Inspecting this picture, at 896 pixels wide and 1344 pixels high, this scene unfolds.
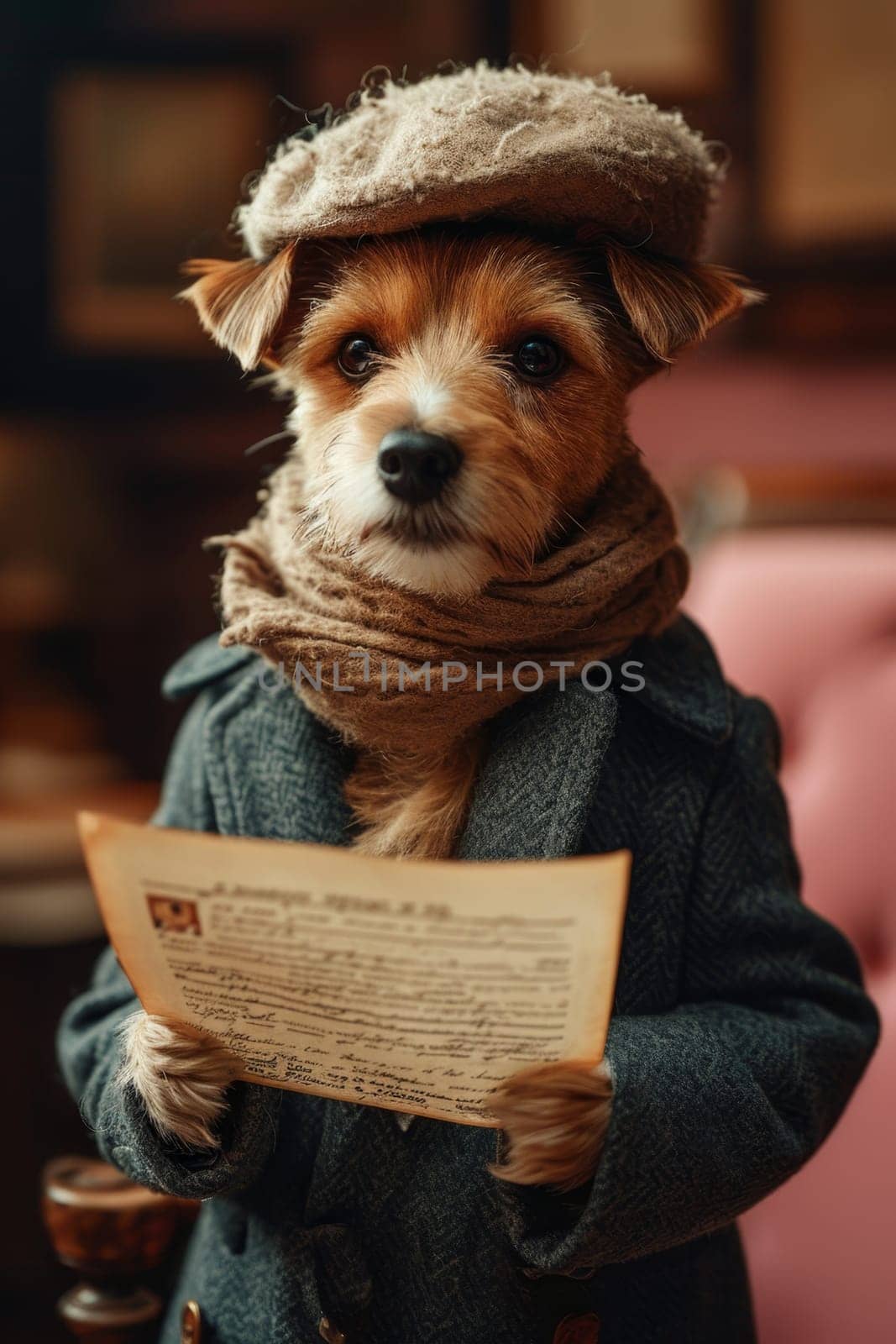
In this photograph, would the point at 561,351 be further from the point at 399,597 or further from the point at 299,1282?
the point at 299,1282

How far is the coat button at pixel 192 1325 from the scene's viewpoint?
78 cm

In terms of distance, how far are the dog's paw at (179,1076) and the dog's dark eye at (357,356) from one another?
0.40m

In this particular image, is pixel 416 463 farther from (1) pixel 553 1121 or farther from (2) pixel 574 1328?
(2) pixel 574 1328

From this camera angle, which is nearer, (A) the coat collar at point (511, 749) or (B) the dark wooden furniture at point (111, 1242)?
(A) the coat collar at point (511, 749)

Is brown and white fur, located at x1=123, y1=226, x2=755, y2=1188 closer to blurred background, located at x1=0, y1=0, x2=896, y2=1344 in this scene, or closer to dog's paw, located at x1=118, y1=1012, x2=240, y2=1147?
dog's paw, located at x1=118, y1=1012, x2=240, y2=1147

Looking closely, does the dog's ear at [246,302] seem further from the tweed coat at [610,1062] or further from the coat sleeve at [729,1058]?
the coat sleeve at [729,1058]

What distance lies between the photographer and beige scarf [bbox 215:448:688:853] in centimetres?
70

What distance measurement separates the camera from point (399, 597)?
714 mm

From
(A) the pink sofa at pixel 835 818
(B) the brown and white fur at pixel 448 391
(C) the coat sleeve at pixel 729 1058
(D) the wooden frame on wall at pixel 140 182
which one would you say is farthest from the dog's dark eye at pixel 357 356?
(D) the wooden frame on wall at pixel 140 182

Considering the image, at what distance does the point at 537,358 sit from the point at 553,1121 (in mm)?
430

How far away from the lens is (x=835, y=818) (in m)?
1.08

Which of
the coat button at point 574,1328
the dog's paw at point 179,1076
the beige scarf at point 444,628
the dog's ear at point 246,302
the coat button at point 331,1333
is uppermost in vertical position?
the dog's ear at point 246,302

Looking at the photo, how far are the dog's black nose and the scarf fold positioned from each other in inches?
2.6

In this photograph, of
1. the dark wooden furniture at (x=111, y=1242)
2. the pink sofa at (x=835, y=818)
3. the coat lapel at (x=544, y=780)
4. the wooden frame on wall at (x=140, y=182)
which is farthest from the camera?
the wooden frame on wall at (x=140, y=182)
